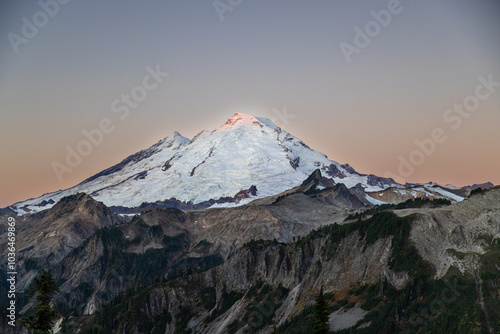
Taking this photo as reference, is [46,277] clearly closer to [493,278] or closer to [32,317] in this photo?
[32,317]

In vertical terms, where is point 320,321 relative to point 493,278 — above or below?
above

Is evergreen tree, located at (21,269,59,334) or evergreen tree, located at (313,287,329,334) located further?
evergreen tree, located at (313,287,329,334)

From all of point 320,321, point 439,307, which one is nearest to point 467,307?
point 439,307

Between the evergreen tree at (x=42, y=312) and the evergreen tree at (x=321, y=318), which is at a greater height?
the evergreen tree at (x=42, y=312)

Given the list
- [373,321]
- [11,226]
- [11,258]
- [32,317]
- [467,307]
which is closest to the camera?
[32,317]

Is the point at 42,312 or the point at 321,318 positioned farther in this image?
the point at 321,318

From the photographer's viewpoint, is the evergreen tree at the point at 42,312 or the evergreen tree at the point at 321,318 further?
the evergreen tree at the point at 321,318

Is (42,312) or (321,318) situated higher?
(42,312)

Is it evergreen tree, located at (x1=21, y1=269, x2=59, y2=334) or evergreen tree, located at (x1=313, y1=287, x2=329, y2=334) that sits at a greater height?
evergreen tree, located at (x1=21, y1=269, x2=59, y2=334)

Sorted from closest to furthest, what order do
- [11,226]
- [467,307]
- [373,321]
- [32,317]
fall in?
[32,317]
[11,226]
[467,307]
[373,321]

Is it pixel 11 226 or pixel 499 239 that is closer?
pixel 11 226

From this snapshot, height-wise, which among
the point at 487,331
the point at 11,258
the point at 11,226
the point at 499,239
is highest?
the point at 11,226
